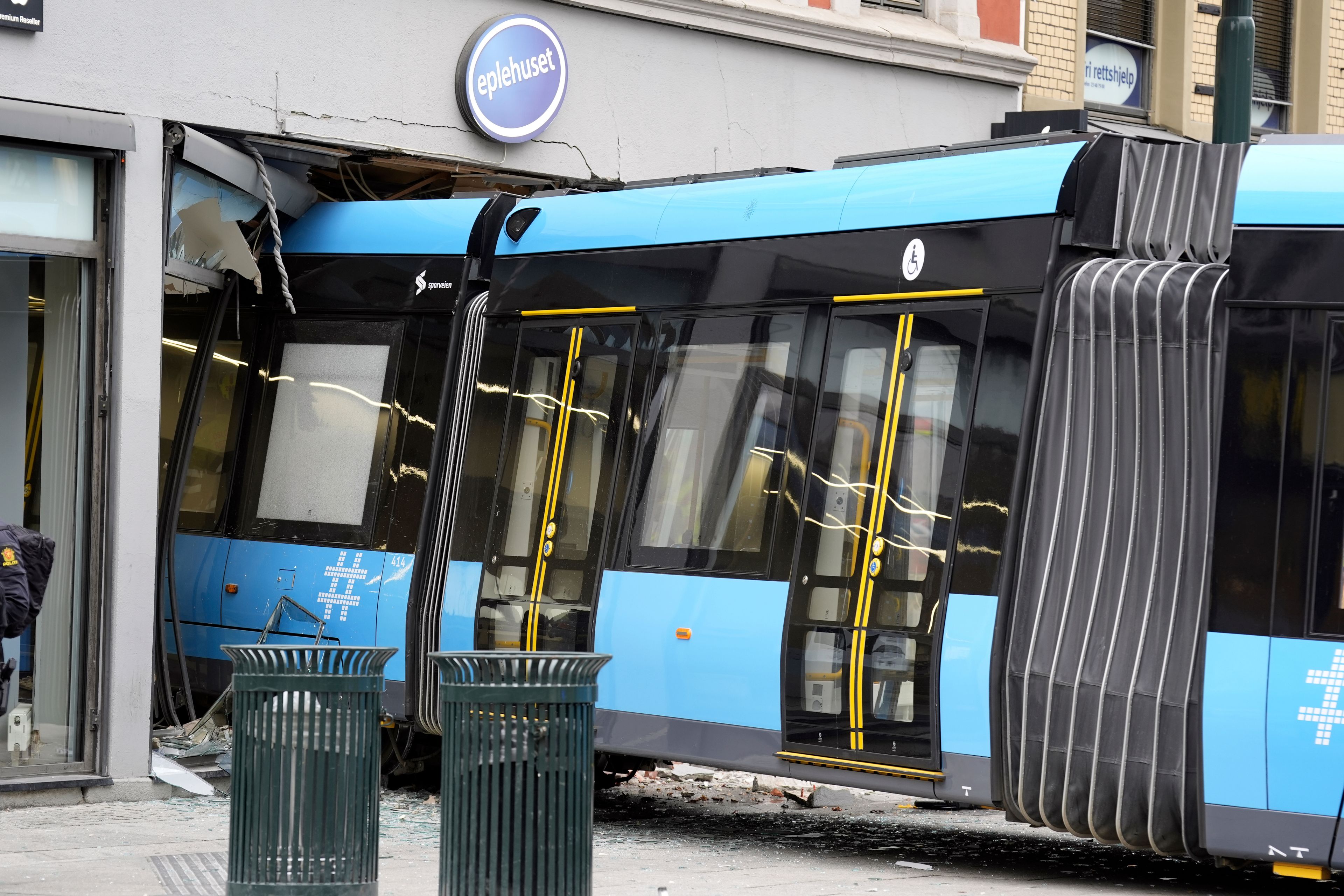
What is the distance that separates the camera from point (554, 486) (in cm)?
1010

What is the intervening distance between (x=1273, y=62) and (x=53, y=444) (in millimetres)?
12900

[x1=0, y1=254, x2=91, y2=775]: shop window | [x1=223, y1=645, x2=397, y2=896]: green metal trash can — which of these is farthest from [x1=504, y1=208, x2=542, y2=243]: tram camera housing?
[x1=223, y1=645, x2=397, y2=896]: green metal trash can

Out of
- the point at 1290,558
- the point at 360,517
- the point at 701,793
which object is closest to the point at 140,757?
the point at 360,517

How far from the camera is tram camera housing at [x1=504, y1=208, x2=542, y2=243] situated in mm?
10555

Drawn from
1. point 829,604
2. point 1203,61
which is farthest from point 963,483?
point 1203,61

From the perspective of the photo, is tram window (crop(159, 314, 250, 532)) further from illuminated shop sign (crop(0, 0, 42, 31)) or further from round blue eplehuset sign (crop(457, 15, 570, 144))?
illuminated shop sign (crop(0, 0, 42, 31))

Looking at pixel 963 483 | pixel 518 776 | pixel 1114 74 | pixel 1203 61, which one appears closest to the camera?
pixel 518 776

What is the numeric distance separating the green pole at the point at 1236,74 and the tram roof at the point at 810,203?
7.02ft

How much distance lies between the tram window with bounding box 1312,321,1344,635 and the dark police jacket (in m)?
5.40

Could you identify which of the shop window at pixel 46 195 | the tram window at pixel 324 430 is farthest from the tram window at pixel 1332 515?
the shop window at pixel 46 195

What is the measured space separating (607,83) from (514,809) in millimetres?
8344

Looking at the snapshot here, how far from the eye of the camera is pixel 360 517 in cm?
1104

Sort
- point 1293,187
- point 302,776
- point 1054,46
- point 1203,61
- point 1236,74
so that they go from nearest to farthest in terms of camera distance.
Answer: point 302,776 → point 1293,187 → point 1236,74 → point 1054,46 → point 1203,61

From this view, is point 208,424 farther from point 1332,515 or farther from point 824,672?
point 1332,515
